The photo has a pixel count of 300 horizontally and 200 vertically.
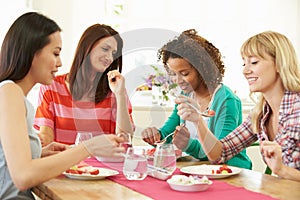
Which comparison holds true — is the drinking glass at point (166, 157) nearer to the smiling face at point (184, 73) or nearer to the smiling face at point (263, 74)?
the smiling face at point (263, 74)

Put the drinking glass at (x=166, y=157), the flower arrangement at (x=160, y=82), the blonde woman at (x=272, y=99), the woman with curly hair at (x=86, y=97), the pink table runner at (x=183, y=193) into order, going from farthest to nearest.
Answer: the flower arrangement at (x=160, y=82) < the woman with curly hair at (x=86, y=97) < the blonde woman at (x=272, y=99) < the drinking glass at (x=166, y=157) < the pink table runner at (x=183, y=193)

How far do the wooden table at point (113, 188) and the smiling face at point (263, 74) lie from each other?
384mm

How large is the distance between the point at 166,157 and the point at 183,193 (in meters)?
0.23

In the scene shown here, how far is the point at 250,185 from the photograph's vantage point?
1630 millimetres

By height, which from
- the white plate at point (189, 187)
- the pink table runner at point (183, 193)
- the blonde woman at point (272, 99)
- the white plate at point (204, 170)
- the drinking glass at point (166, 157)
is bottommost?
the white plate at point (204, 170)

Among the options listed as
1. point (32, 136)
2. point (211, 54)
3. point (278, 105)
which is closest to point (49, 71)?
point (32, 136)

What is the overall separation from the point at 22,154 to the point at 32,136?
232 mm

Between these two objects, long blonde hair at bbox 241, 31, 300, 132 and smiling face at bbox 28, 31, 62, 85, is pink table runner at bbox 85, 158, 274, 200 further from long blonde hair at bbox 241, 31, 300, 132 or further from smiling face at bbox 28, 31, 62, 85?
long blonde hair at bbox 241, 31, 300, 132

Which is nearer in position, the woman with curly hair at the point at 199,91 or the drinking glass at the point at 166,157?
the drinking glass at the point at 166,157

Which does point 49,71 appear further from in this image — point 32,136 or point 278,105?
point 278,105

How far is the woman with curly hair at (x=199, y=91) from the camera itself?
228 cm

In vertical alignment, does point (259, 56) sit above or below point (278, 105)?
above

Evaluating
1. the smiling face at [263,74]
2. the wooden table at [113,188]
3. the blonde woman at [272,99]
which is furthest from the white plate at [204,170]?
the smiling face at [263,74]

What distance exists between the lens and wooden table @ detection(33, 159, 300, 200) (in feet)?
4.78
